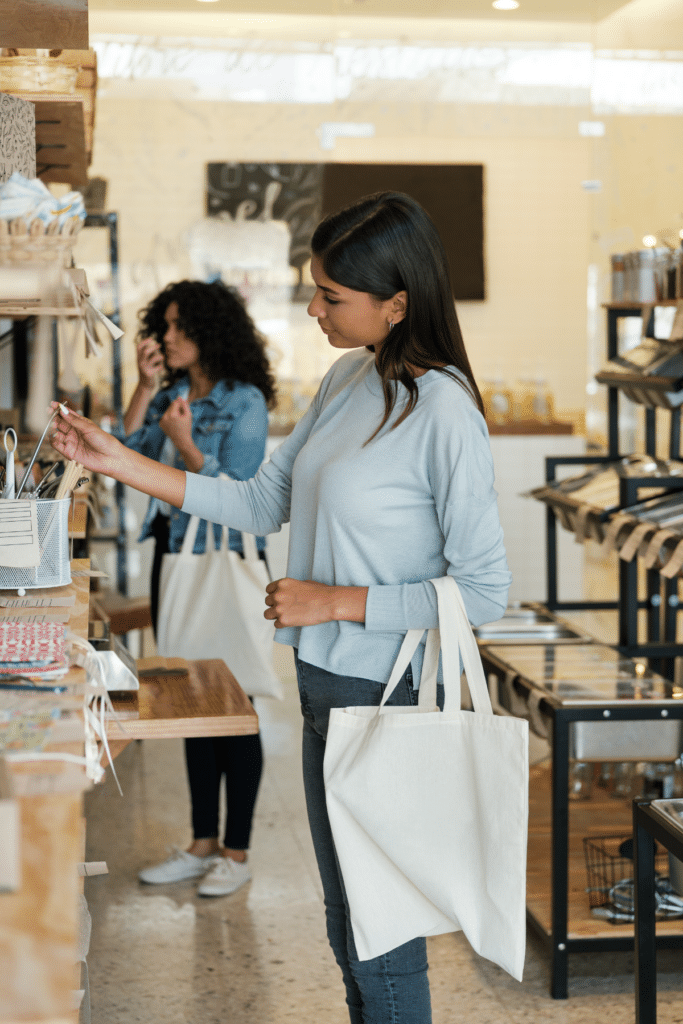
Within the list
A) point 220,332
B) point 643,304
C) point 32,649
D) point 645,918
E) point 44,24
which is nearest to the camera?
point 32,649

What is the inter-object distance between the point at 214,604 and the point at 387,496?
1.44 m

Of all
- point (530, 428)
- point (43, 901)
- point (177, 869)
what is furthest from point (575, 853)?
point (530, 428)

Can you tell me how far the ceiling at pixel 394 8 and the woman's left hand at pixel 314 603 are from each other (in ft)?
15.7

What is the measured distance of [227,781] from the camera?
3031 millimetres

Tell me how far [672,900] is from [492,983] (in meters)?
0.48

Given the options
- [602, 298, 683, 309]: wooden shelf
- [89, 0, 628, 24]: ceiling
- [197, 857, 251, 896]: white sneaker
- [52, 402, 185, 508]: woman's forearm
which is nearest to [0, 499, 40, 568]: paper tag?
[52, 402, 185, 508]: woman's forearm

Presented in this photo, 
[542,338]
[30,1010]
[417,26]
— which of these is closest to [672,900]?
[30,1010]

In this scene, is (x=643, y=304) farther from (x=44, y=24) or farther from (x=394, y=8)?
(x=394, y=8)

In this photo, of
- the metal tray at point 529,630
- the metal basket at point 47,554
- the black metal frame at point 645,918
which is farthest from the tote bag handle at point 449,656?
the metal tray at point 529,630

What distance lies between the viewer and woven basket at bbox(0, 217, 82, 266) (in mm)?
1855

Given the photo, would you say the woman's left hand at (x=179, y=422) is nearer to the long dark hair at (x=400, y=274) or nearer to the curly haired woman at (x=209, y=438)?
the curly haired woman at (x=209, y=438)

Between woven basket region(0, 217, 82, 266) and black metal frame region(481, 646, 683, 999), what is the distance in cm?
147

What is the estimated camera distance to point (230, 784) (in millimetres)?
3004

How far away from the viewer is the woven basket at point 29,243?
6.09ft
